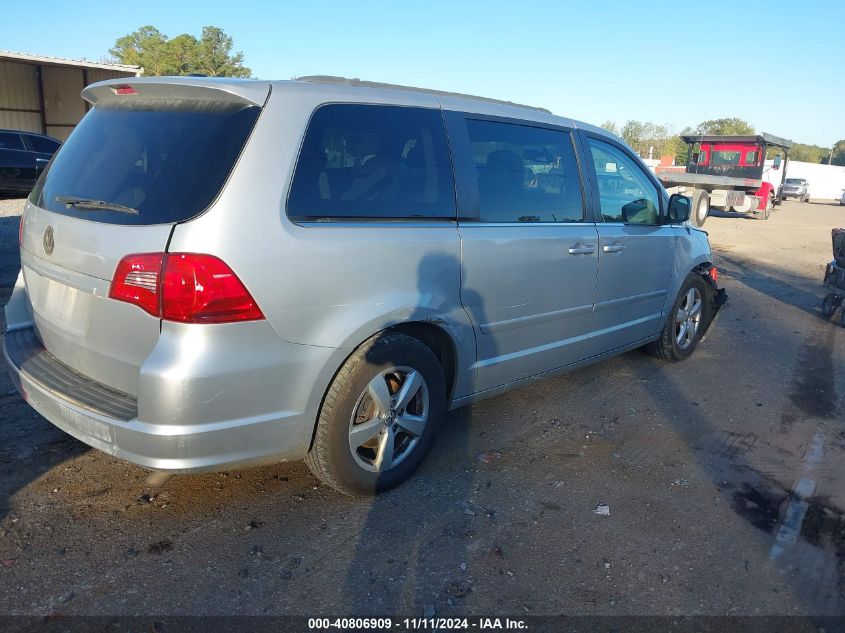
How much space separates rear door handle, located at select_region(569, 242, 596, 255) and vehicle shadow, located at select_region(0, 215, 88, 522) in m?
2.99

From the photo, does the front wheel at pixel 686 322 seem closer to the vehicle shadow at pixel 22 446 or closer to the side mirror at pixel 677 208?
the side mirror at pixel 677 208

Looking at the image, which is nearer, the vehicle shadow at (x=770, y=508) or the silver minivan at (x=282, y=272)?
the silver minivan at (x=282, y=272)

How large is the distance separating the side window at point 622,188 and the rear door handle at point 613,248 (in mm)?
184

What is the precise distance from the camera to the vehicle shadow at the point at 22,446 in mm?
3203

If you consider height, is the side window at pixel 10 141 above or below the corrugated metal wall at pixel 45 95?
below

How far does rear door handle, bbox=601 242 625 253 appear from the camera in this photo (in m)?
4.25

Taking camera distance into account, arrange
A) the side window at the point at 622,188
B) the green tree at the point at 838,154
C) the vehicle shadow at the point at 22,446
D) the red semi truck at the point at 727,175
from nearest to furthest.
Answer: the vehicle shadow at the point at 22,446
the side window at the point at 622,188
the red semi truck at the point at 727,175
the green tree at the point at 838,154

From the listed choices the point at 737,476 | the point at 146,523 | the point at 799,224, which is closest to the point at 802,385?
the point at 737,476

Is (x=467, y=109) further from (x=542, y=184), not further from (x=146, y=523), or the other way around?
(x=146, y=523)

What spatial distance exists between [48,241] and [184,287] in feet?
3.15

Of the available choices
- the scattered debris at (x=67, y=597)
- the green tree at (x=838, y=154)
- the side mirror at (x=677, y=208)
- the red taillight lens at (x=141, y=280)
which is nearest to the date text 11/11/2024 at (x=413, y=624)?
the scattered debris at (x=67, y=597)

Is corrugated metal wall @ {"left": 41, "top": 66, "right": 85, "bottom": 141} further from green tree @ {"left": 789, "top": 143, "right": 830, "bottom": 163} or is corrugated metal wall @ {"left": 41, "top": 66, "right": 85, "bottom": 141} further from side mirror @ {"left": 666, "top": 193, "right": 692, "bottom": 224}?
green tree @ {"left": 789, "top": 143, "right": 830, "bottom": 163}

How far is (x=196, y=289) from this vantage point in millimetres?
2438

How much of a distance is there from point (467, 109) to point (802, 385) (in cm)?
368
